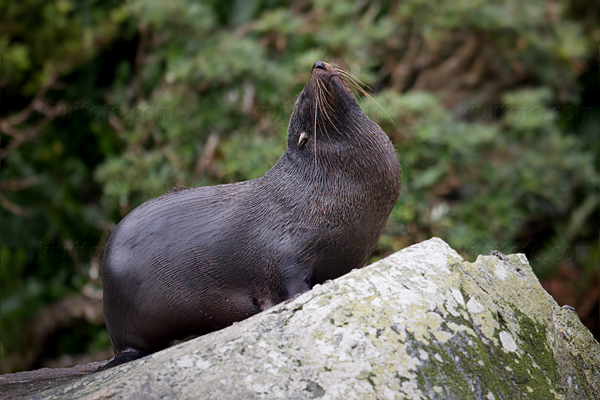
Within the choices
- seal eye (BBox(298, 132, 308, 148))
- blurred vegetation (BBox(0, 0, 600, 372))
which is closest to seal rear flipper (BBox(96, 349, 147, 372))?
seal eye (BBox(298, 132, 308, 148))

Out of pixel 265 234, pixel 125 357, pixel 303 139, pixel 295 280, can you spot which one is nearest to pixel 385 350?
pixel 295 280

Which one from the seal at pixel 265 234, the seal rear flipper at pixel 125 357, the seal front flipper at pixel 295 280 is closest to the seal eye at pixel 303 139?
the seal at pixel 265 234

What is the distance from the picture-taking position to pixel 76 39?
904cm

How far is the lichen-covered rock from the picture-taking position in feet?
10.1

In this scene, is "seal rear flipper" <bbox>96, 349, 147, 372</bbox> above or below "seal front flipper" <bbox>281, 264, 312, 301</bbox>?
below

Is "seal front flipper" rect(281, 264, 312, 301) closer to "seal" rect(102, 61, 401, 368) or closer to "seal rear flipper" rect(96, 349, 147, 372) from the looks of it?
"seal" rect(102, 61, 401, 368)

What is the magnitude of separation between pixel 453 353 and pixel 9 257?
23.4 feet

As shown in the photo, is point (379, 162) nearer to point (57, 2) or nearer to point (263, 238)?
point (263, 238)

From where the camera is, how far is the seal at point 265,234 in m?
3.76

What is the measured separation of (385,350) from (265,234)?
1.01m

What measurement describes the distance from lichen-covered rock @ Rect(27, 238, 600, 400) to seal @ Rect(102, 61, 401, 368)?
0.35m

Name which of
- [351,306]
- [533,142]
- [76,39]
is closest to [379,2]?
[533,142]

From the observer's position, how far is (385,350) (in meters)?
3.15

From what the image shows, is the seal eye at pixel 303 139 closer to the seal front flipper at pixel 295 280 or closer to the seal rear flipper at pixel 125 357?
the seal front flipper at pixel 295 280
